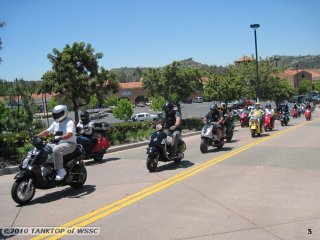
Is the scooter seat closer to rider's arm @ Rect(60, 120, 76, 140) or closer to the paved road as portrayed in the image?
rider's arm @ Rect(60, 120, 76, 140)

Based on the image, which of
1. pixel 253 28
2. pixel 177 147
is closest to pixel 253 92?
pixel 253 28

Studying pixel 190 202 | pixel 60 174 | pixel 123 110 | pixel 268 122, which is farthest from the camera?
pixel 123 110

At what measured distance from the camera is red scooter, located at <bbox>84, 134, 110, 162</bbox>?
12203 mm

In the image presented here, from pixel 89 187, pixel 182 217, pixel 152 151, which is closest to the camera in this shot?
pixel 182 217

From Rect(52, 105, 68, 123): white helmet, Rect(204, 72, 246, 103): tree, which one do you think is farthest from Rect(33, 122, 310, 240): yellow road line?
Rect(204, 72, 246, 103): tree

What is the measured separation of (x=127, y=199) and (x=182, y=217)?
5.15ft

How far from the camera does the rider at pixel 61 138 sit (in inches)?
312

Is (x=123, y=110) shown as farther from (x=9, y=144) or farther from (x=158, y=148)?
(x=158, y=148)

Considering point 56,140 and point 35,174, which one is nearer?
point 35,174

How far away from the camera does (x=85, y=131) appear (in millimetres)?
12117

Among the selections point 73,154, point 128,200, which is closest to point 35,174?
point 73,154

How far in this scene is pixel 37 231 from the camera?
595 cm

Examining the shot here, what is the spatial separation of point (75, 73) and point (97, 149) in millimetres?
9103

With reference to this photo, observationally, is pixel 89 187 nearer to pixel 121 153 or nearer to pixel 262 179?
pixel 262 179
